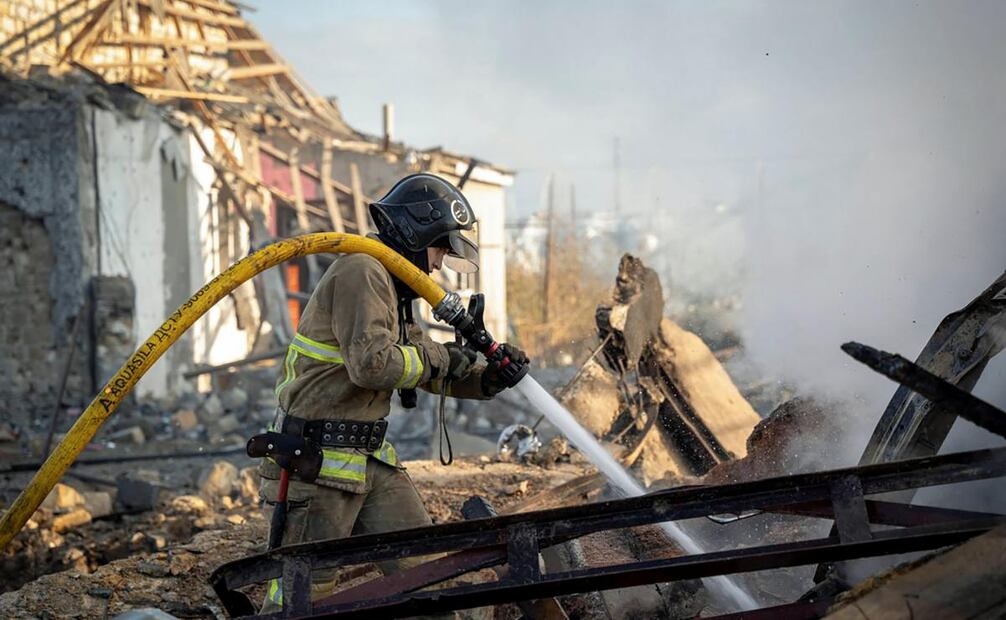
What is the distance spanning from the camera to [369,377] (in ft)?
10.4

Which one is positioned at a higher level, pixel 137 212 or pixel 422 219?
pixel 137 212

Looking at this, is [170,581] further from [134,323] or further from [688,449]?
[134,323]

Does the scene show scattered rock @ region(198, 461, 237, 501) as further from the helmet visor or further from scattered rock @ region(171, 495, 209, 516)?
the helmet visor

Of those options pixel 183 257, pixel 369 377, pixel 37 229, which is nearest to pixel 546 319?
pixel 183 257

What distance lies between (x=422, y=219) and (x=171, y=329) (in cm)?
97

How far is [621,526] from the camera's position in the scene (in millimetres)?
2723

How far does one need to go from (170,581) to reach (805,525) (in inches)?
109

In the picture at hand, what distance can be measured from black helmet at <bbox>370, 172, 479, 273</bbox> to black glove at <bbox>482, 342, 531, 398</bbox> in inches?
16.0

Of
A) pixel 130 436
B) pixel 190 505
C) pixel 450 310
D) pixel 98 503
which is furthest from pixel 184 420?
pixel 450 310

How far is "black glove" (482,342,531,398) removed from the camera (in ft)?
11.8

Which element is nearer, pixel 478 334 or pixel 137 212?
pixel 478 334

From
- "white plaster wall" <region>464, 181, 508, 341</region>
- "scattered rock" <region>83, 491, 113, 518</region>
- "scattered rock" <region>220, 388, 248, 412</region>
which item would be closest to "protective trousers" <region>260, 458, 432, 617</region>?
"scattered rock" <region>83, 491, 113, 518</region>

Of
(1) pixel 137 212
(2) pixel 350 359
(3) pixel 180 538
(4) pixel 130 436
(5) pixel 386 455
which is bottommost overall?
(3) pixel 180 538

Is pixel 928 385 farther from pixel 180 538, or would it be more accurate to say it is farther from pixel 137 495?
pixel 137 495
